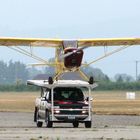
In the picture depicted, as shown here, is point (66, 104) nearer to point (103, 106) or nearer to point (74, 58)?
point (74, 58)

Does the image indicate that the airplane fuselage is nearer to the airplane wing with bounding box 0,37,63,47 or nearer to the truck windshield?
the airplane wing with bounding box 0,37,63,47

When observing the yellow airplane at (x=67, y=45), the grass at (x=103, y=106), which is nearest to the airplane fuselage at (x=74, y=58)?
the yellow airplane at (x=67, y=45)

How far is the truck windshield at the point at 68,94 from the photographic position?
29656mm

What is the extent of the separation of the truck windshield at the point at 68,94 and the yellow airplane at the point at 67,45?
2.72 meters

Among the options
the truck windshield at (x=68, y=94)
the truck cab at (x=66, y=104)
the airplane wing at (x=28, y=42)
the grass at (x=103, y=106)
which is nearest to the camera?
the truck cab at (x=66, y=104)

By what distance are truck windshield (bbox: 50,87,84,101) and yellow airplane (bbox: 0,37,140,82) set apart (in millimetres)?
2724

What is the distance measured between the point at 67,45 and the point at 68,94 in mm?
5102

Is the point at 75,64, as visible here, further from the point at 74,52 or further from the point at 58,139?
the point at 58,139

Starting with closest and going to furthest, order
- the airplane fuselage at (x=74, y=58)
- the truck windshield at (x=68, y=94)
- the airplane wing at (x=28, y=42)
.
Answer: the truck windshield at (x=68, y=94) → the airplane fuselage at (x=74, y=58) → the airplane wing at (x=28, y=42)

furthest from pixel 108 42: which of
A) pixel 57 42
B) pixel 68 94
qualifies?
pixel 68 94

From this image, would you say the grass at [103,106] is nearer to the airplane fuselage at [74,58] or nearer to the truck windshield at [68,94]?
the airplane fuselage at [74,58]

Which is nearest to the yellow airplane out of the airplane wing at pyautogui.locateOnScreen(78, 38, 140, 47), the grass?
the airplane wing at pyautogui.locateOnScreen(78, 38, 140, 47)

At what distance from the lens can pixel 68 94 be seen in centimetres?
2992

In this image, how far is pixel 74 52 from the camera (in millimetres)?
33188
